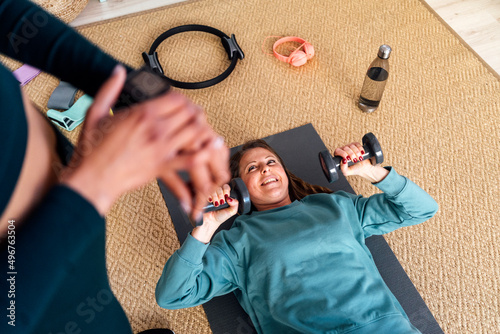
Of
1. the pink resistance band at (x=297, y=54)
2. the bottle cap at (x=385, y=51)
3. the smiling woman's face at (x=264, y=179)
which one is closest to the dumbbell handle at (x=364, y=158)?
the smiling woman's face at (x=264, y=179)

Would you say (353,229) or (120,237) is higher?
(353,229)

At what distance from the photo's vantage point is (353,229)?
3.59 ft

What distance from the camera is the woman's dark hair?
124cm

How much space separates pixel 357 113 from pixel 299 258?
805 millimetres

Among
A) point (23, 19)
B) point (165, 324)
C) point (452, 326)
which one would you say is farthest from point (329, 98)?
point (23, 19)

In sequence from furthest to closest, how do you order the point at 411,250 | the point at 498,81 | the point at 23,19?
the point at 498,81, the point at 411,250, the point at 23,19

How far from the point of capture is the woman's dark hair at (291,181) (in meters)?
1.24

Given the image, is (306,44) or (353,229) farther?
(306,44)

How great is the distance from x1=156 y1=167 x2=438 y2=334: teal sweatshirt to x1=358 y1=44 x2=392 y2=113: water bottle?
0.56 metres

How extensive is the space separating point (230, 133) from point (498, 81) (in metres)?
1.18

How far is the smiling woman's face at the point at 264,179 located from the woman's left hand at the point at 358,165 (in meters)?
0.18

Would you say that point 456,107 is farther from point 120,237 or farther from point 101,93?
point 101,93

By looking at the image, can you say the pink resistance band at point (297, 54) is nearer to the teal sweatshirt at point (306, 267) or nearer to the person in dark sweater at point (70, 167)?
the teal sweatshirt at point (306, 267)

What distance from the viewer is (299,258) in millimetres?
990
